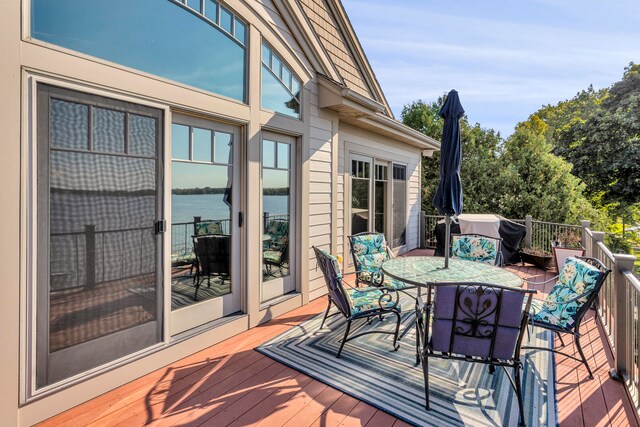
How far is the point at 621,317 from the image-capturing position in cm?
271

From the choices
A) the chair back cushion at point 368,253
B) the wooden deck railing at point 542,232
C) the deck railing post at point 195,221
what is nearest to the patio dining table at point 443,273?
the chair back cushion at point 368,253

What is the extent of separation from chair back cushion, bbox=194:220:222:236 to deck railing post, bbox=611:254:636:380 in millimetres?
3543

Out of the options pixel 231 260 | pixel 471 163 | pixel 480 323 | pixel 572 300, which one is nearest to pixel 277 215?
pixel 231 260

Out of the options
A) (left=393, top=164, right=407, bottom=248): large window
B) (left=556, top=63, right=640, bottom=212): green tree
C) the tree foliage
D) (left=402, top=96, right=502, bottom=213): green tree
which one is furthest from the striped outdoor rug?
(left=556, top=63, right=640, bottom=212): green tree

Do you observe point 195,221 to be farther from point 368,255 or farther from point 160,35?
point 368,255

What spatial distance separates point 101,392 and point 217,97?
2631 mm

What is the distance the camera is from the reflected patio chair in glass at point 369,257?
407 cm

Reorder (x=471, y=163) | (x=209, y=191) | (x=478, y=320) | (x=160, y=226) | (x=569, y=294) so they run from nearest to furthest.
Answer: (x=478, y=320) → (x=160, y=226) → (x=569, y=294) → (x=209, y=191) → (x=471, y=163)

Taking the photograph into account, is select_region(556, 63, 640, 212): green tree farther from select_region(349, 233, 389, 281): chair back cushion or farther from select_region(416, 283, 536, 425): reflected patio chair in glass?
select_region(416, 283, 536, 425): reflected patio chair in glass

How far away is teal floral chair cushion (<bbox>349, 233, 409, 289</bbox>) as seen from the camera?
13.5 ft

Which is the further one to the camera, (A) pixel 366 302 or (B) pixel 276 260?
(B) pixel 276 260

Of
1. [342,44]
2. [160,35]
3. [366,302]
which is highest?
[342,44]

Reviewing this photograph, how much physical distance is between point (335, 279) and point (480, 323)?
1222 mm

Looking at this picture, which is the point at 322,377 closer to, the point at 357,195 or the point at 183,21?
the point at 183,21
